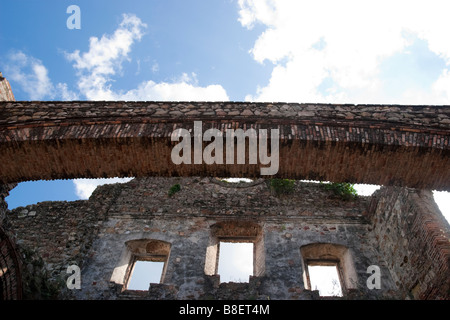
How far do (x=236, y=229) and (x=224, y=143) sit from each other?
6.06 meters

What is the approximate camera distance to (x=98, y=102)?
5.20 meters

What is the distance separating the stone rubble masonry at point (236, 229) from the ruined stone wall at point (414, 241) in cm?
2

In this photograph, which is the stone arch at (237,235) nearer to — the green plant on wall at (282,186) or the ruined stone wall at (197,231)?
the ruined stone wall at (197,231)

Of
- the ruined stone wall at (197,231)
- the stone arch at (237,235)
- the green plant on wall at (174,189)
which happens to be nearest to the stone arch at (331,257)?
the ruined stone wall at (197,231)

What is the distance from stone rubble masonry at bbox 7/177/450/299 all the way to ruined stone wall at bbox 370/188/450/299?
2cm

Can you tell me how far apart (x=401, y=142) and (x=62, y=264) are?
849cm

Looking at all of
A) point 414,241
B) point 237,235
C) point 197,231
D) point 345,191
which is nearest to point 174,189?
point 197,231

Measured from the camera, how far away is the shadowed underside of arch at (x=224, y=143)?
14.4ft

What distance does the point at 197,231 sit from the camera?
952 cm

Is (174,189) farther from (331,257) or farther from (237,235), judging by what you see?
(331,257)

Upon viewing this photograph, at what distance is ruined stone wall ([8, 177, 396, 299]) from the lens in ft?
26.9
